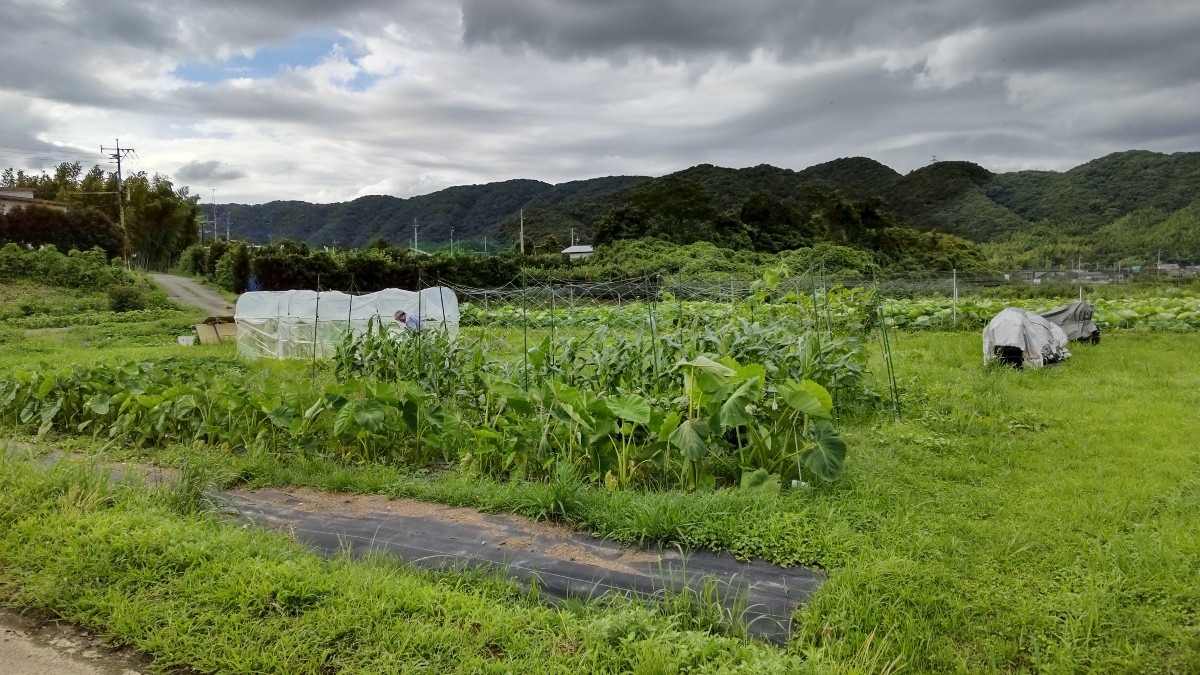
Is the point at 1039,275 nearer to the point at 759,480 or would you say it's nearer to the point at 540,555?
the point at 759,480

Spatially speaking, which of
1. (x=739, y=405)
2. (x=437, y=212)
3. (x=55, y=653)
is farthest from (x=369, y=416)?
(x=437, y=212)

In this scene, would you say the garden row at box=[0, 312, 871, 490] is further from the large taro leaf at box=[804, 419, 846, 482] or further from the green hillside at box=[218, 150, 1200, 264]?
the green hillside at box=[218, 150, 1200, 264]

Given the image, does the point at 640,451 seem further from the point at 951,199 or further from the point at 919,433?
the point at 951,199

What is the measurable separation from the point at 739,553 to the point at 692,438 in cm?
68

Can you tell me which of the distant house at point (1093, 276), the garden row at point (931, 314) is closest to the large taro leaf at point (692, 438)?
the garden row at point (931, 314)

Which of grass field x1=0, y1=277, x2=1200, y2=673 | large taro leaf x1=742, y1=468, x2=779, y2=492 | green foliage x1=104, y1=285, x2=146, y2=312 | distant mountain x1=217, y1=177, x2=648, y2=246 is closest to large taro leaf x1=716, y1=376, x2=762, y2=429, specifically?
large taro leaf x1=742, y1=468, x2=779, y2=492

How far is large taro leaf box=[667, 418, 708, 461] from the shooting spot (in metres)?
3.43

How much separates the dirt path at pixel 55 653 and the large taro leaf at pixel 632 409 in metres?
2.22

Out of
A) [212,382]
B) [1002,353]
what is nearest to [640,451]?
[212,382]

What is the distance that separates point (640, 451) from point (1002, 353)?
5688 millimetres

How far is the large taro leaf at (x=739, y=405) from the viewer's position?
11.4 ft

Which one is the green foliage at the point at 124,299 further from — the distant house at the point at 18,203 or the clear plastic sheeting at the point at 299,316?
the clear plastic sheeting at the point at 299,316

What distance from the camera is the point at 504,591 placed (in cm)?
263

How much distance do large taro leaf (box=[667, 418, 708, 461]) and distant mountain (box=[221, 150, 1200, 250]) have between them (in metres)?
31.4
